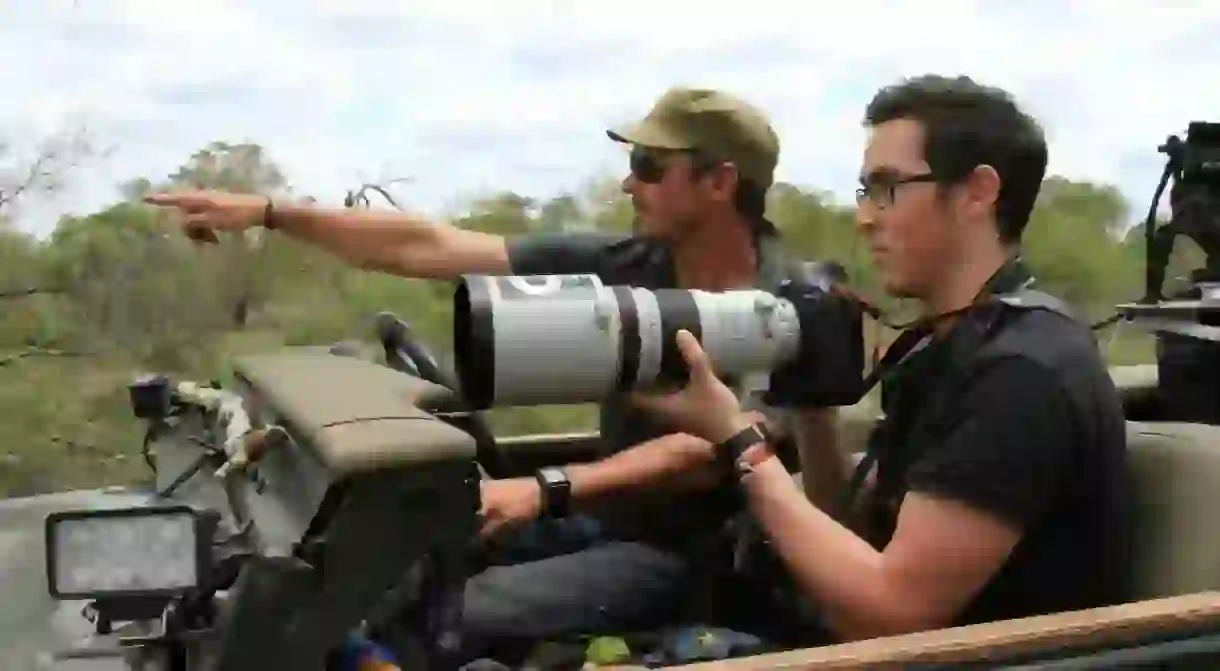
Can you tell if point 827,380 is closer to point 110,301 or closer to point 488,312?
point 488,312

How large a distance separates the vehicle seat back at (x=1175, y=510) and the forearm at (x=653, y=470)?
0.66 metres

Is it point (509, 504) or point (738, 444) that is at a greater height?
point (738, 444)

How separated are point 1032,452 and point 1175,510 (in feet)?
1.13

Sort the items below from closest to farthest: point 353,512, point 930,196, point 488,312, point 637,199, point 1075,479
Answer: point 353,512, point 488,312, point 1075,479, point 930,196, point 637,199

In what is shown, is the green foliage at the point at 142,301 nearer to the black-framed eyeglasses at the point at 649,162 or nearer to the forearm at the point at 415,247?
the forearm at the point at 415,247

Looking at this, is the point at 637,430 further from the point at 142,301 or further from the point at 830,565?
the point at 142,301

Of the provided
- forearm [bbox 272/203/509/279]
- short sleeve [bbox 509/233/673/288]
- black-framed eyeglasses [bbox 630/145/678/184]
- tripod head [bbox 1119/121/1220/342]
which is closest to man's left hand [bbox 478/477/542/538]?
short sleeve [bbox 509/233/673/288]

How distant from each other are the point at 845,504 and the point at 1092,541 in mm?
426

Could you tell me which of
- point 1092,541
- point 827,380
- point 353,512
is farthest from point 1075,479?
point 353,512

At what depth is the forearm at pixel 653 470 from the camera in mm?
2295

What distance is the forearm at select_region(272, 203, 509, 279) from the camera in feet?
9.46

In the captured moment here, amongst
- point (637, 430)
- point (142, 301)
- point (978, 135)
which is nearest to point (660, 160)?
point (637, 430)

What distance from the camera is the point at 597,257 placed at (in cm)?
274

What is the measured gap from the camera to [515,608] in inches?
83.4
